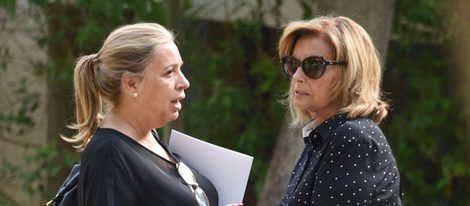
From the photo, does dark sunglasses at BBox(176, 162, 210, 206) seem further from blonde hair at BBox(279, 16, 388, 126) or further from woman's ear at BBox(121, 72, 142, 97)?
blonde hair at BBox(279, 16, 388, 126)

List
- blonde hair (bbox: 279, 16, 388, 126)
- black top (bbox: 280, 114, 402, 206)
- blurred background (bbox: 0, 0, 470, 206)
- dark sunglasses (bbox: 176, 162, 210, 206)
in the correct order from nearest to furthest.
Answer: black top (bbox: 280, 114, 402, 206)
blonde hair (bbox: 279, 16, 388, 126)
dark sunglasses (bbox: 176, 162, 210, 206)
blurred background (bbox: 0, 0, 470, 206)

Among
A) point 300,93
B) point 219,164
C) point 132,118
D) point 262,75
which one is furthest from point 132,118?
point 262,75

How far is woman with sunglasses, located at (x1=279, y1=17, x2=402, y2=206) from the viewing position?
316 centimetres

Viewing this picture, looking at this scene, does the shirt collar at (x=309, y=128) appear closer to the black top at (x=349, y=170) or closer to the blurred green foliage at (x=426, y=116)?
the black top at (x=349, y=170)

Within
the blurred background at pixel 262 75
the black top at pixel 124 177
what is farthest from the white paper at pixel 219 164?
the blurred background at pixel 262 75

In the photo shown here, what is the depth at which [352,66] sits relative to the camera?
3.25 meters

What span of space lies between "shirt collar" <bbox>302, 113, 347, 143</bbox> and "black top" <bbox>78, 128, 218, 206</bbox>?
0.47 meters

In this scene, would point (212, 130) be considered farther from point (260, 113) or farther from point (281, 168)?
point (281, 168)

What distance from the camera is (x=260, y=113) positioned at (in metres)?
7.71

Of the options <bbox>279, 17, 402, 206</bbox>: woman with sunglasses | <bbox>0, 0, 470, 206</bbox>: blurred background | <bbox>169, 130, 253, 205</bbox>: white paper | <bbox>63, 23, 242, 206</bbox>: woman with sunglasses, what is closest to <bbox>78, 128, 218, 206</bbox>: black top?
<bbox>63, 23, 242, 206</bbox>: woman with sunglasses

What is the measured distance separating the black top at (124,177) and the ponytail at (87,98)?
17 centimetres

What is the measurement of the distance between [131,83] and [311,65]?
0.61 metres

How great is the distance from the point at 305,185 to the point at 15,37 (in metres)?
5.93

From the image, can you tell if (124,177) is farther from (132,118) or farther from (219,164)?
(219,164)
